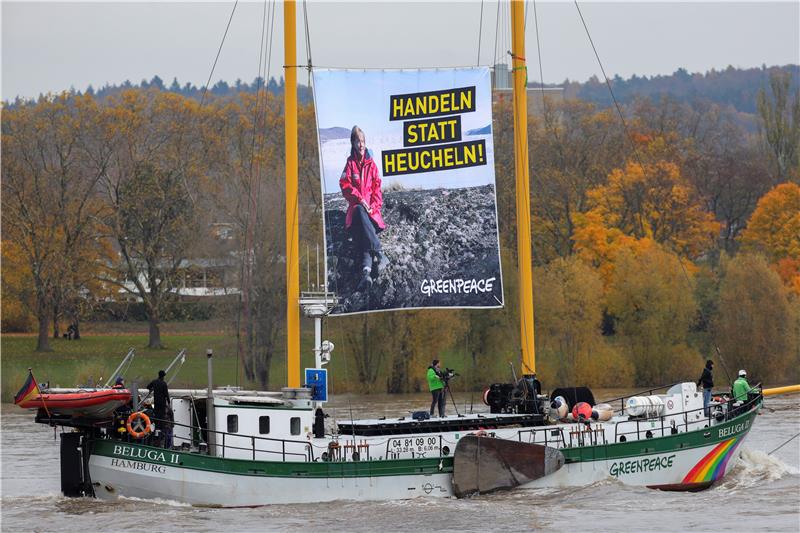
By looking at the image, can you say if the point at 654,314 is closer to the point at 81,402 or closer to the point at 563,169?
the point at 563,169

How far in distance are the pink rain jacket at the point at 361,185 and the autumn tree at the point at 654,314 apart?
1284 inches

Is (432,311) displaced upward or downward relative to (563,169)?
downward

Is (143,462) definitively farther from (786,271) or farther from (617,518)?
(786,271)

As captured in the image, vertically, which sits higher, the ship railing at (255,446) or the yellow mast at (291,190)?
the yellow mast at (291,190)

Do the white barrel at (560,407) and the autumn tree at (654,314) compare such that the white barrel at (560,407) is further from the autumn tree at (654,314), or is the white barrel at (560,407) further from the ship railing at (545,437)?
the autumn tree at (654,314)

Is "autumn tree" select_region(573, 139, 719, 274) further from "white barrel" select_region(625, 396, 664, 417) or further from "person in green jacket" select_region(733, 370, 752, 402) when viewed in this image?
"white barrel" select_region(625, 396, 664, 417)

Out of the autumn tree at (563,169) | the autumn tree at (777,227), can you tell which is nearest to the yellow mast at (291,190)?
the autumn tree at (563,169)

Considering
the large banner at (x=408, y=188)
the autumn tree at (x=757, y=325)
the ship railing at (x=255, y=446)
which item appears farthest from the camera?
the autumn tree at (x=757, y=325)

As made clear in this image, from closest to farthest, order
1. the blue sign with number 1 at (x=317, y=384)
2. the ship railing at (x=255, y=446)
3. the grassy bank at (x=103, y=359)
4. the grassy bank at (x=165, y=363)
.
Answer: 1. the ship railing at (x=255, y=446)
2. the blue sign with number 1 at (x=317, y=384)
3. the grassy bank at (x=165, y=363)
4. the grassy bank at (x=103, y=359)

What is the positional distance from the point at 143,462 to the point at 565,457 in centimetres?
954

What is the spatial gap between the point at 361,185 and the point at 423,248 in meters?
2.19

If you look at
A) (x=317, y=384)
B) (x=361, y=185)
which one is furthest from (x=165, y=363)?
(x=317, y=384)

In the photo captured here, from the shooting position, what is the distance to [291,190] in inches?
1324

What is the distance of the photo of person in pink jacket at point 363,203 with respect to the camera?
3391cm
